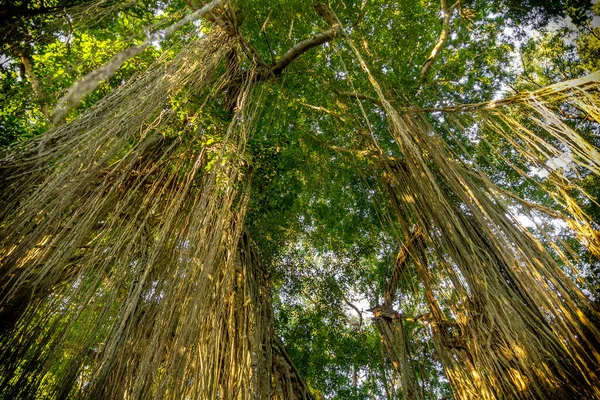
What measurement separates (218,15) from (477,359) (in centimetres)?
267

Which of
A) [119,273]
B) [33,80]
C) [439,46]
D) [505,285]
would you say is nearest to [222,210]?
[119,273]

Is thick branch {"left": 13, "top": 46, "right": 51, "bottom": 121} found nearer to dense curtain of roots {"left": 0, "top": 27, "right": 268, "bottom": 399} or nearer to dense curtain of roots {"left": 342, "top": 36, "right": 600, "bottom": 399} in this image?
dense curtain of roots {"left": 0, "top": 27, "right": 268, "bottom": 399}

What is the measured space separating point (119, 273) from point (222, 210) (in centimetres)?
61

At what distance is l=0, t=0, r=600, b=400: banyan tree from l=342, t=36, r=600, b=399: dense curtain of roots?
0.03 ft

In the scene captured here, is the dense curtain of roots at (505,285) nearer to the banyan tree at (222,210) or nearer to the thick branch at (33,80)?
the banyan tree at (222,210)

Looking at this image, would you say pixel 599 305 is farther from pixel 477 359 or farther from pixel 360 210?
pixel 360 210

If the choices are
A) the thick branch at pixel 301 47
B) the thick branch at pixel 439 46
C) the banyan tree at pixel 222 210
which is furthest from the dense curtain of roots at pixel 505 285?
the thick branch at pixel 439 46

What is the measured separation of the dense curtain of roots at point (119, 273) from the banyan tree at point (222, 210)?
0.4 inches

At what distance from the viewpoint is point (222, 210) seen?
1604 millimetres

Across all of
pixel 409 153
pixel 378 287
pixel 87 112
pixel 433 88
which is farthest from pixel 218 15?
pixel 378 287

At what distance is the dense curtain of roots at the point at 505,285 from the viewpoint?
4.25 ft

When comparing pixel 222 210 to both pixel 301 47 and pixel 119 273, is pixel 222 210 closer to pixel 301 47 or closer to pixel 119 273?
pixel 119 273

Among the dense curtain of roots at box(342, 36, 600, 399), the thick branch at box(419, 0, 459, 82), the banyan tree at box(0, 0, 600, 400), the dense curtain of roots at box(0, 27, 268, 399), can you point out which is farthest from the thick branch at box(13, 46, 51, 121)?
the thick branch at box(419, 0, 459, 82)

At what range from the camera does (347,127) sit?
3410mm
